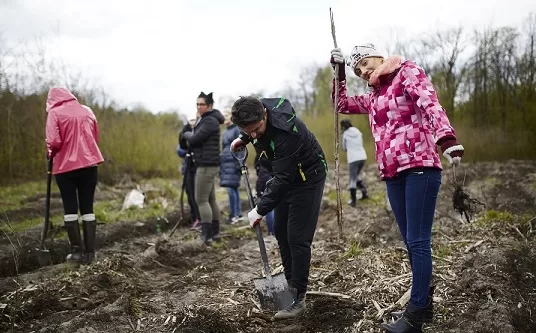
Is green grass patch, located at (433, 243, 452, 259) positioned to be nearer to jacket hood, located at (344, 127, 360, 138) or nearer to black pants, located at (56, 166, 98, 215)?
black pants, located at (56, 166, 98, 215)

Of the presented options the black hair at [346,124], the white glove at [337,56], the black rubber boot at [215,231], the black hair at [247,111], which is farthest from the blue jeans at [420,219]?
the black hair at [346,124]

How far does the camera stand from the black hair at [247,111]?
3139mm

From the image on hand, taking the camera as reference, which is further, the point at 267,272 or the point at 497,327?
the point at 267,272

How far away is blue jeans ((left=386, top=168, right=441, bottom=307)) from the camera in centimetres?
279

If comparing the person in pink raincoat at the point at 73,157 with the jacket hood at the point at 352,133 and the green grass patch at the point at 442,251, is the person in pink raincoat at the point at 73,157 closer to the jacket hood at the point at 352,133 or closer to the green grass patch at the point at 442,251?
the green grass patch at the point at 442,251

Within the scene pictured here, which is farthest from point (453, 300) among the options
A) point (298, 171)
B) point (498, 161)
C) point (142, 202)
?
point (498, 161)

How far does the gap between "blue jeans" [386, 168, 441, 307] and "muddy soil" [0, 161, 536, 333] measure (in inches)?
18.0

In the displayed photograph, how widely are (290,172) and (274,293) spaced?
1.15 m

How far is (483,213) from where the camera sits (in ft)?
21.7

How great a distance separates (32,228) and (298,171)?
210 inches

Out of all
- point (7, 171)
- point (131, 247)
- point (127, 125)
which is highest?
point (127, 125)

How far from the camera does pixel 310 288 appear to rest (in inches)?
162

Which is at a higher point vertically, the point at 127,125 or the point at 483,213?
the point at 127,125

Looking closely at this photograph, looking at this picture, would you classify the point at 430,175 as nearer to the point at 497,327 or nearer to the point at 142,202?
the point at 497,327
